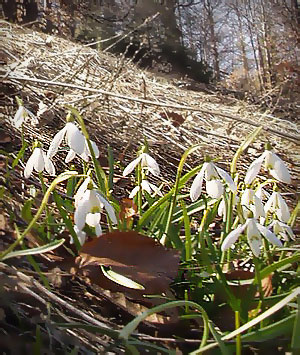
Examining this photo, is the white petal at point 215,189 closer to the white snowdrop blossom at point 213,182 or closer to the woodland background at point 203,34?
the white snowdrop blossom at point 213,182

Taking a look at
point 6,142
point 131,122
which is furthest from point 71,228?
point 131,122

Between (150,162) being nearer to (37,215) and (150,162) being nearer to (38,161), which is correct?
(38,161)

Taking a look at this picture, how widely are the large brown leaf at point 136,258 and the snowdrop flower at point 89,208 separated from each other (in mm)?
40

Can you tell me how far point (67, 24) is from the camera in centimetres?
586

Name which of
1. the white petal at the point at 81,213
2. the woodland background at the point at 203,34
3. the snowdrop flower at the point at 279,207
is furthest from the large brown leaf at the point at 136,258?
the woodland background at the point at 203,34

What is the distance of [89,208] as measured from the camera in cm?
71

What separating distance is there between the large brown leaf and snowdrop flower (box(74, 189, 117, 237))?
1.6 inches

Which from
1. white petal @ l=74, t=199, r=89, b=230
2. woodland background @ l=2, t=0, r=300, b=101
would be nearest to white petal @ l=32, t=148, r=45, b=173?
white petal @ l=74, t=199, r=89, b=230

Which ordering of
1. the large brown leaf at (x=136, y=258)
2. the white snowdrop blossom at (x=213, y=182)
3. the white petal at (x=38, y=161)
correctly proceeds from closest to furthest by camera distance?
the large brown leaf at (x=136, y=258) → the white snowdrop blossom at (x=213, y=182) → the white petal at (x=38, y=161)

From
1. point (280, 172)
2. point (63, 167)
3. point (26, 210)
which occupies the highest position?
point (280, 172)

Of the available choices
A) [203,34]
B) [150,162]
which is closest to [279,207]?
[150,162]

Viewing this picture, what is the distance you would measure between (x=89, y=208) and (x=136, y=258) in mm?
109

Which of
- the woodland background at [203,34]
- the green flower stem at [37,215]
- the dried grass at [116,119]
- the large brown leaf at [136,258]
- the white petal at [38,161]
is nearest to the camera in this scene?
the green flower stem at [37,215]

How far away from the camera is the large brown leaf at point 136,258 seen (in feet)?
2.25
